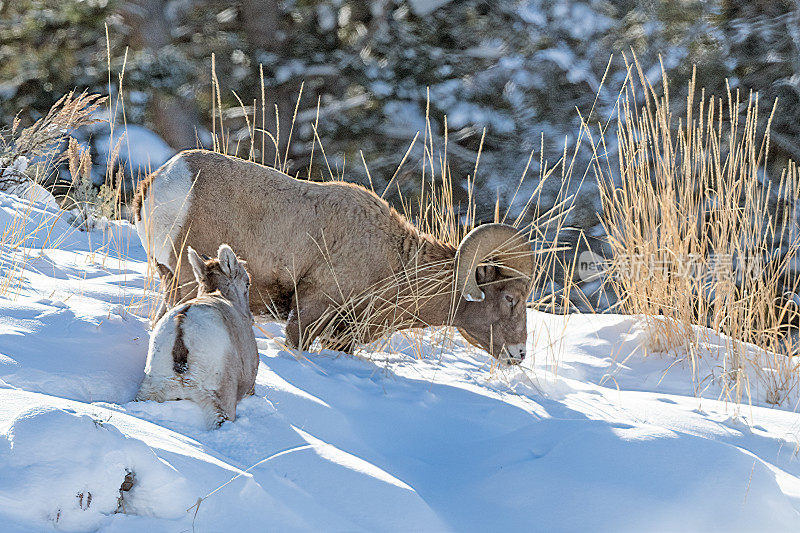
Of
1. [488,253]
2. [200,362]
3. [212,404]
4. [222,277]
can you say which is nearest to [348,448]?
[212,404]

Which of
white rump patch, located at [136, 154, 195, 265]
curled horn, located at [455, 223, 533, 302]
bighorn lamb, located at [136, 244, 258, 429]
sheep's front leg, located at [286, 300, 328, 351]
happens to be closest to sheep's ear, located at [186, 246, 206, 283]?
bighorn lamb, located at [136, 244, 258, 429]

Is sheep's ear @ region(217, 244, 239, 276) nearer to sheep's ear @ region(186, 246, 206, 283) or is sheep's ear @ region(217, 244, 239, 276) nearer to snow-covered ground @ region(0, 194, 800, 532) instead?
sheep's ear @ region(186, 246, 206, 283)

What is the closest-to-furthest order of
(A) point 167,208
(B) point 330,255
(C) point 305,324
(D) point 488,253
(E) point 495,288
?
(A) point 167,208
(C) point 305,324
(B) point 330,255
(D) point 488,253
(E) point 495,288

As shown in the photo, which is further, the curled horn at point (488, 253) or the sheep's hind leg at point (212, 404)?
the curled horn at point (488, 253)

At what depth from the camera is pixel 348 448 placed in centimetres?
293

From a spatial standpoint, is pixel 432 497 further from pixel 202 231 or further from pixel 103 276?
pixel 103 276

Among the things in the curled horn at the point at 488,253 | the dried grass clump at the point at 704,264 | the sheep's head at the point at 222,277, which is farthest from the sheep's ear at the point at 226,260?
the dried grass clump at the point at 704,264

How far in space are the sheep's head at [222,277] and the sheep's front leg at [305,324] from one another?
3.48ft

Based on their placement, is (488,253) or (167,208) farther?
(488,253)

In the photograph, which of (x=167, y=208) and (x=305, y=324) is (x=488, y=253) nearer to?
(x=305, y=324)

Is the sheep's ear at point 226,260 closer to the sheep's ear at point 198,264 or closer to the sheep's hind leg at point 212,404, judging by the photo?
the sheep's ear at point 198,264

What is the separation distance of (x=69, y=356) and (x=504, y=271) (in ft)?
9.09

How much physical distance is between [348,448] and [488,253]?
222cm

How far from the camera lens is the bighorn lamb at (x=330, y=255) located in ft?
14.5
